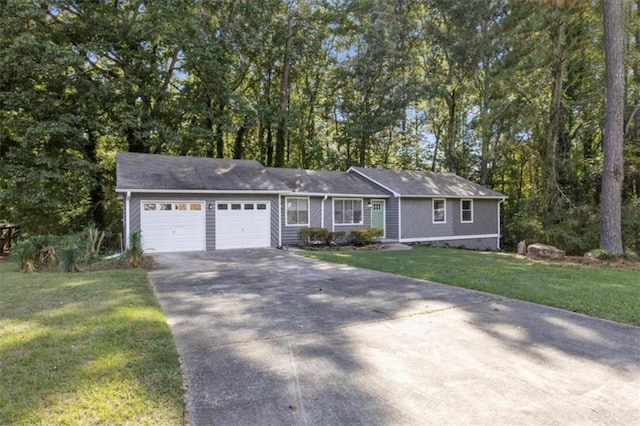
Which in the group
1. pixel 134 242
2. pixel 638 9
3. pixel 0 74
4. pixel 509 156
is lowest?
pixel 134 242

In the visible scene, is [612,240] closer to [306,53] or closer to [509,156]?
[509,156]

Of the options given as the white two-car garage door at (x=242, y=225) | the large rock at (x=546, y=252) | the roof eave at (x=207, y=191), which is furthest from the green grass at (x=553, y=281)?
the roof eave at (x=207, y=191)

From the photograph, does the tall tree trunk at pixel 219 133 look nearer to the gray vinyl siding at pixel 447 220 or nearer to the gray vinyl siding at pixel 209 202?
the gray vinyl siding at pixel 209 202

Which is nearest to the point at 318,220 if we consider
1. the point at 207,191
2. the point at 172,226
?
the point at 207,191

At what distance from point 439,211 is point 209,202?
37.0ft

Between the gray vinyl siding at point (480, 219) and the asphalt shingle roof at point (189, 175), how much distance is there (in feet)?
31.0

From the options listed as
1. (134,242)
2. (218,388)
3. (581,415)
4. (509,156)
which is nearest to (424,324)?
(581,415)

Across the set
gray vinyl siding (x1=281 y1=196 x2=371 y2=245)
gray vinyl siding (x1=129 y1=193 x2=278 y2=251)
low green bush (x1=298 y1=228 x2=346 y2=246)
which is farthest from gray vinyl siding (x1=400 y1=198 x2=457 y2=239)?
gray vinyl siding (x1=129 y1=193 x2=278 y2=251)

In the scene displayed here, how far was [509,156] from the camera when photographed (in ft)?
82.0

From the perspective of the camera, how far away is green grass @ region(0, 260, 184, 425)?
2658mm

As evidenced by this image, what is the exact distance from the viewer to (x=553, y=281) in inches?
303

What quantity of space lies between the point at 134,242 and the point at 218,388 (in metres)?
7.85

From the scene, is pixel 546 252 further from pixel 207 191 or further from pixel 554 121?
pixel 207 191

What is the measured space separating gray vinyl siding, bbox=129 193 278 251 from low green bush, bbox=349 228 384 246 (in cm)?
334
